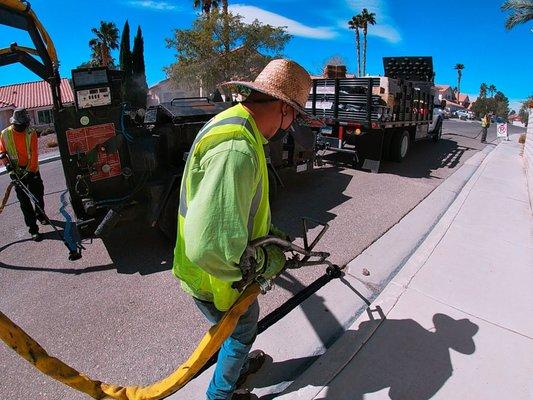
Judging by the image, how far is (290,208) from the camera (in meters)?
6.08

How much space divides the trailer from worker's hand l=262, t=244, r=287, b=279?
6.63 m

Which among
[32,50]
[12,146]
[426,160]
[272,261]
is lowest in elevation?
[426,160]

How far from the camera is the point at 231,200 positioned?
4.42 feet

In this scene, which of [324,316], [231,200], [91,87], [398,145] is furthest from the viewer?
[398,145]

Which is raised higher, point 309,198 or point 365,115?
point 365,115

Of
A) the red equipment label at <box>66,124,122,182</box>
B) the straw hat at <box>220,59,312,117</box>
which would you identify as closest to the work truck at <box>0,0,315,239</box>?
the red equipment label at <box>66,124,122,182</box>

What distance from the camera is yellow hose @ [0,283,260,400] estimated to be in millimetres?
1688

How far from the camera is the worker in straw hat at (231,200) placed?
4.45 ft

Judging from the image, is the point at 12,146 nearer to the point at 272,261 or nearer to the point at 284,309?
the point at 284,309

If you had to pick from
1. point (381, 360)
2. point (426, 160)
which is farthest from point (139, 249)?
point (426, 160)

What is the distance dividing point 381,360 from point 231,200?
1.93 metres

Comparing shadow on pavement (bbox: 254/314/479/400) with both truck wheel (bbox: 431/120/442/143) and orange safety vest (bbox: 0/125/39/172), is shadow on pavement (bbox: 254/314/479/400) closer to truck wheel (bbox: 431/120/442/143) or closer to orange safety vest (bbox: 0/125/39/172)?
orange safety vest (bbox: 0/125/39/172)

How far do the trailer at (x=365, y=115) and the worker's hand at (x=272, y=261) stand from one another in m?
6.63

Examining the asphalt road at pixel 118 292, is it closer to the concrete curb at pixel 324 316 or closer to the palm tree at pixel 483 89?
the concrete curb at pixel 324 316
